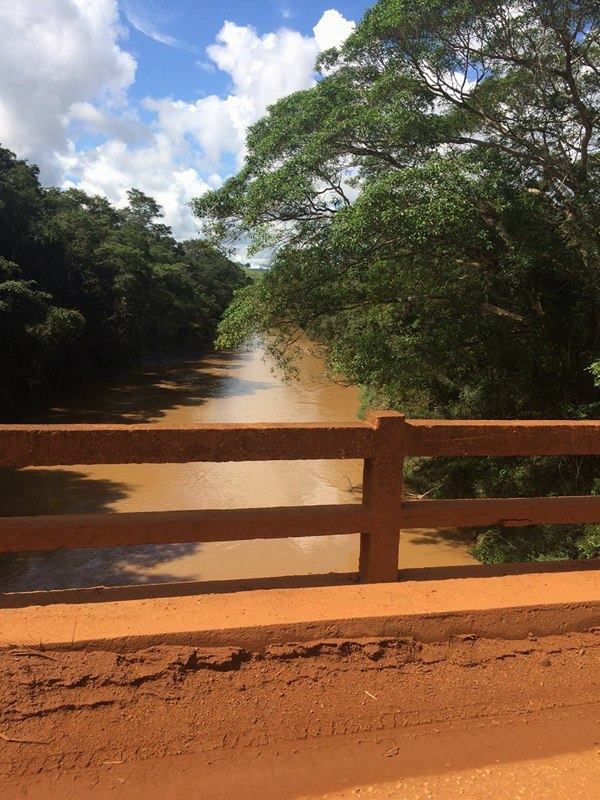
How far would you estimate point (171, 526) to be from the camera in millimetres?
3057

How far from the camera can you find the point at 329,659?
2746 mm

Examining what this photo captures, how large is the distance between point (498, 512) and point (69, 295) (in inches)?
1006

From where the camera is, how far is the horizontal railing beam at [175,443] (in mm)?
2838

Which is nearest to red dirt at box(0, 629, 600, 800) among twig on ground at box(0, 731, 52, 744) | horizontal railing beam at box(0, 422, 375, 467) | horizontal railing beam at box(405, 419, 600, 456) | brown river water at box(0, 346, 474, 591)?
twig on ground at box(0, 731, 52, 744)

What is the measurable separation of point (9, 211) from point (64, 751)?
2355 cm

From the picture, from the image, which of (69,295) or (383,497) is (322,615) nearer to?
(383,497)

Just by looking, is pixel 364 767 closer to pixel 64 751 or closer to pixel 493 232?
pixel 64 751

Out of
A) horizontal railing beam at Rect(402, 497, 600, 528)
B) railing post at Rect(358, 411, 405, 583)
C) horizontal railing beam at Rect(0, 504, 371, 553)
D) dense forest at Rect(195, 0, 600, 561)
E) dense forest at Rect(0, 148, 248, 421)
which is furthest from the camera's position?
dense forest at Rect(0, 148, 248, 421)

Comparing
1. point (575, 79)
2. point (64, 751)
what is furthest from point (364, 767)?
point (575, 79)

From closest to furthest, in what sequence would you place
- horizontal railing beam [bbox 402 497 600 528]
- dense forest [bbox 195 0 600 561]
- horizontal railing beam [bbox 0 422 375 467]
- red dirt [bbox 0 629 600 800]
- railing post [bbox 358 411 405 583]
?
red dirt [bbox 0 629 600 800]
horizontal railing beam [bbox 0 422 375 467]
railing post [bbox 358 411 405 583]
horizontal railing beam [bbox 402 497 600 528]
dense forest [bbox 195 0 600 561]

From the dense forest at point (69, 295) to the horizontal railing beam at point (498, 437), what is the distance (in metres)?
10.6

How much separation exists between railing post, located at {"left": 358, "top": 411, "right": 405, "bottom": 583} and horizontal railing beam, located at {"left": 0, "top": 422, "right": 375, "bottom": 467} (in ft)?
0.24

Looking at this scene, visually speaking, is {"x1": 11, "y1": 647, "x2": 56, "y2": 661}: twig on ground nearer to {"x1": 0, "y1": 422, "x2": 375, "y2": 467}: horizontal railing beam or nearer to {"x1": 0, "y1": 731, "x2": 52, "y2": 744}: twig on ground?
{"x1": 0, "y1": 731, "x2": 52, "y2": 744}: twig on ground

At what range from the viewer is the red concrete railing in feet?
9.53
